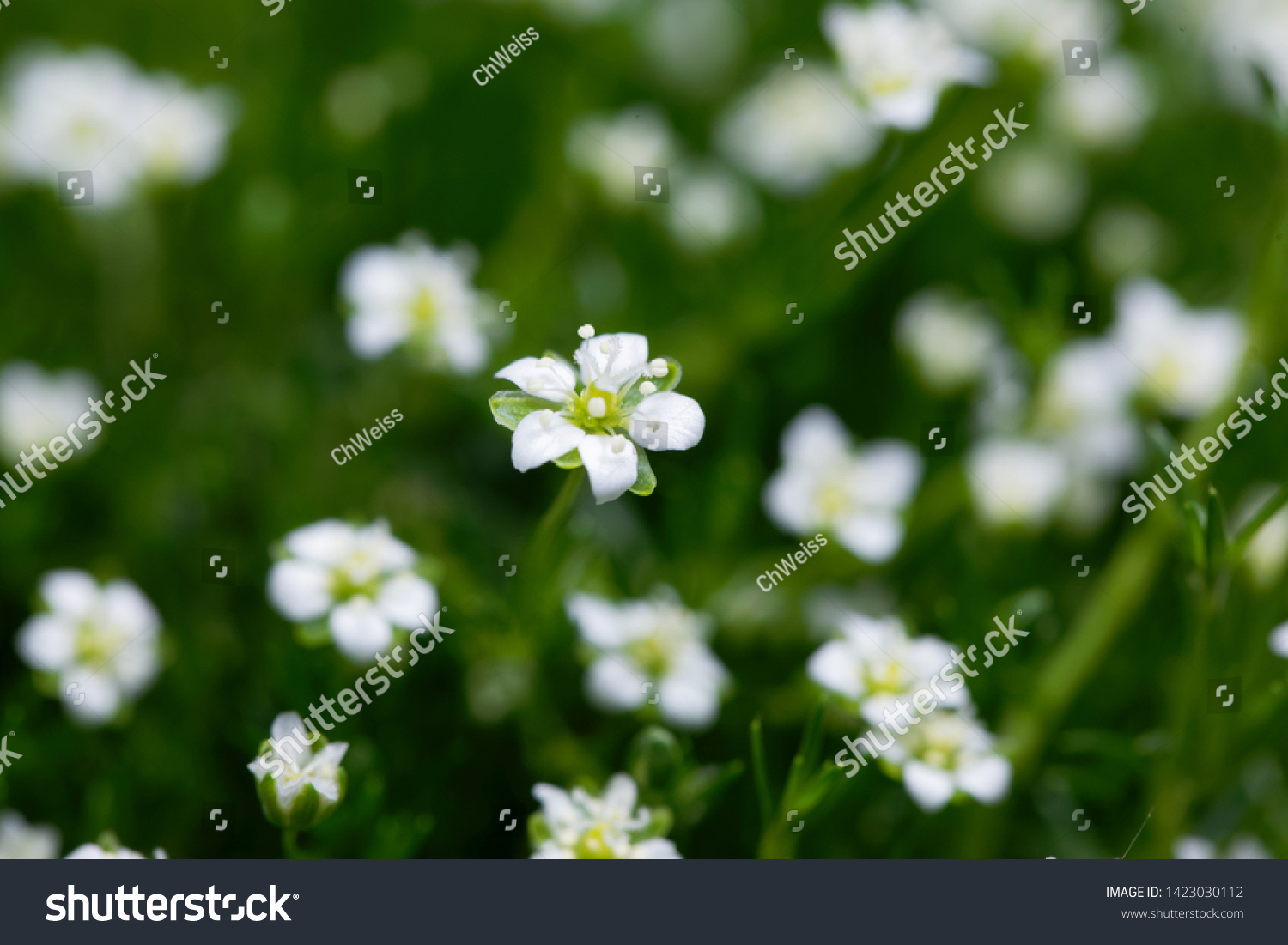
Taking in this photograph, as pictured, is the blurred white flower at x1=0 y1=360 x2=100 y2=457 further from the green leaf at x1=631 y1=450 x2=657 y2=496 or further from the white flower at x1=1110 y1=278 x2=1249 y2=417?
the white flower at x1=1110 y1=278 x2=1249 y2=417

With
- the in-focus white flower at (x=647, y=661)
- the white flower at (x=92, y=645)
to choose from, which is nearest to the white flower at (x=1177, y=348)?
the in-focus white flower at (x=647, y=661)

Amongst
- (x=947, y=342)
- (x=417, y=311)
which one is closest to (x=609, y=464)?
(x=417, y=311)

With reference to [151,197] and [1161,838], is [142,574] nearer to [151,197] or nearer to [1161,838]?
[151,197]

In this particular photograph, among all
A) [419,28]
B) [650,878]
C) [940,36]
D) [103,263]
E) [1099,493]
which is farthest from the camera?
[419,28]

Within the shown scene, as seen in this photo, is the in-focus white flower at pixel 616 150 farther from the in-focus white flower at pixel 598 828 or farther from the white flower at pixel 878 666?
the in-focus white flower at pixel 598 828

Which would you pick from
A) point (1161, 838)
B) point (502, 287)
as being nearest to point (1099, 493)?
point (1161, 838)

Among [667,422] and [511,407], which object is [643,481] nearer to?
[667,422]

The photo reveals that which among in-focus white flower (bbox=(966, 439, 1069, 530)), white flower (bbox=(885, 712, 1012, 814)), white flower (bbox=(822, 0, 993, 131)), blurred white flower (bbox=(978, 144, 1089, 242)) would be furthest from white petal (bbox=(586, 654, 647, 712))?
blurred white flower (bbox=(978, 144, 1089, 242))
